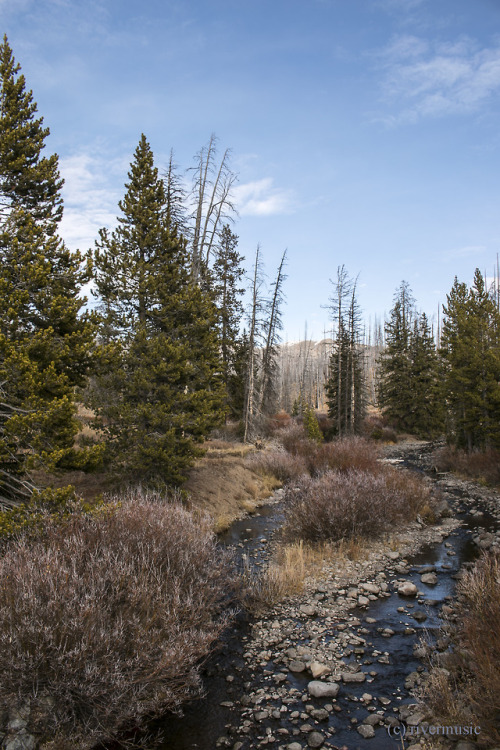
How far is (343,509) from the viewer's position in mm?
10977

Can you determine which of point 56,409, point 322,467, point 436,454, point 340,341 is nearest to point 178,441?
point 56,409

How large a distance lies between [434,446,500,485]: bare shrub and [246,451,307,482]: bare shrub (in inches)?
337

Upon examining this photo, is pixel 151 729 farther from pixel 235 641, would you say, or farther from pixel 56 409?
pixel 56 409

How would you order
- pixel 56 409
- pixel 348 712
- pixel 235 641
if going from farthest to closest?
pixel 56 409 < pixel 235 641 < pixel 348 712

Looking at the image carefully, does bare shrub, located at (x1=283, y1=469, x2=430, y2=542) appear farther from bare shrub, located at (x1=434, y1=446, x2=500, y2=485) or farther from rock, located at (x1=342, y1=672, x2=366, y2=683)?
bare shrub, located at (x1=434, y1=446, x2=500, y2=485)

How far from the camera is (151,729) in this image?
479 cm

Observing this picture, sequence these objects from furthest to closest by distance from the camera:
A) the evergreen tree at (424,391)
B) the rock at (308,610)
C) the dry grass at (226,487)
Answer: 1. the evergreen tree at (424,391)
2. the dry grass at (226,487)
3. the rock at (308,610)

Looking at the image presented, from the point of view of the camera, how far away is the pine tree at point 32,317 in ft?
23.6

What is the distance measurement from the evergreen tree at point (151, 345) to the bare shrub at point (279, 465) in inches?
284

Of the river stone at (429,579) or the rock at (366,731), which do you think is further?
the river stone at (429,579)

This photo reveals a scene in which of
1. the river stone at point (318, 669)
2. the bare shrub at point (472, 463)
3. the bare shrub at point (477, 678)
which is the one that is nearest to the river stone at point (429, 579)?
the bare shrub at point (477, 678)

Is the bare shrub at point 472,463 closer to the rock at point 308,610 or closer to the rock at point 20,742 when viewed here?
the rock at point 308,610

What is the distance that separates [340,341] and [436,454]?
1222 centimetres

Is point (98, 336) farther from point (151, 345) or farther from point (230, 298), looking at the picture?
point (230, 298)
